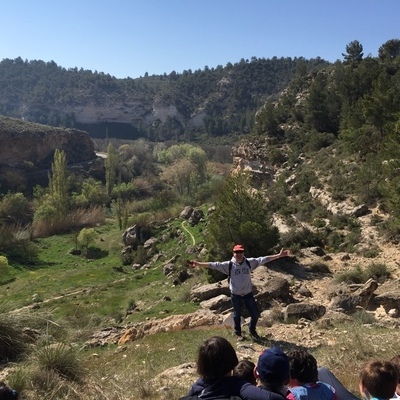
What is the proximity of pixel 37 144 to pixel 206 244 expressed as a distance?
69676 millimetres

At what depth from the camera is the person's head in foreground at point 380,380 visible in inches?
135

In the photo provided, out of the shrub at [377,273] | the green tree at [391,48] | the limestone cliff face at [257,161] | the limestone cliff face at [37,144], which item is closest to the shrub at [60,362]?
the shrub at [377,273]

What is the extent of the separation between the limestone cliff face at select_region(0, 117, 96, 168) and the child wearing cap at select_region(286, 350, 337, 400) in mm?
78235

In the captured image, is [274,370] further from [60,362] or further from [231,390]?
[60,362]

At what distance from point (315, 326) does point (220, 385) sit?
667cm

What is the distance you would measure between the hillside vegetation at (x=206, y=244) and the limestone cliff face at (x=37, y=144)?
1056 centimetres

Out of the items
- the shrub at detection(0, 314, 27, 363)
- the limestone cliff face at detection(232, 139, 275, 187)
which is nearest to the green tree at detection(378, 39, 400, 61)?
the limestone cliff face at detection(232, 139, 275, 187)

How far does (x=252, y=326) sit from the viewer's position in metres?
8.62

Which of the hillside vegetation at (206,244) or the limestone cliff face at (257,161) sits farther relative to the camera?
the limestone cliff face at (257,161)

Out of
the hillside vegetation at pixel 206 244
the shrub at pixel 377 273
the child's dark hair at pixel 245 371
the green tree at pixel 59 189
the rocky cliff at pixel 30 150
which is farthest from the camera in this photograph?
the rocky cliff at pixel 30 150

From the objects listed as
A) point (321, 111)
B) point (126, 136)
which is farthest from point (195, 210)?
point (126, 136)

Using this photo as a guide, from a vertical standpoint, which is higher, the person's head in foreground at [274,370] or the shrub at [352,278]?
the person's head in foreground at [274,370]

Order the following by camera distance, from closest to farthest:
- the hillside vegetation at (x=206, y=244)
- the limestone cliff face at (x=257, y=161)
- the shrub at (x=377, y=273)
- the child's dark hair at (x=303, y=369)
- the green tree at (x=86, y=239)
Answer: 1. the child's dark hair at (x=303, y=369)
2. the hillside vegetation at (x=206, y=244)
3. the shrub at (x=377, y=273)
4. the limestone cliff face at (x=257, y=161)
5. the green tree at (x=86, y=239)

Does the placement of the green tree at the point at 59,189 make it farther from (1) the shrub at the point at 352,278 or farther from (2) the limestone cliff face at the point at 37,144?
(1) the shrub at the point at 352,278
